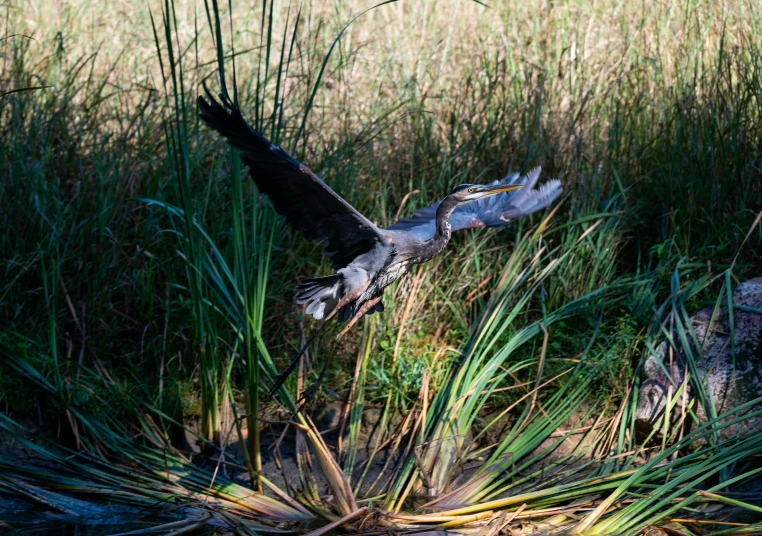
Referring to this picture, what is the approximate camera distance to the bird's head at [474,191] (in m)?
3.91

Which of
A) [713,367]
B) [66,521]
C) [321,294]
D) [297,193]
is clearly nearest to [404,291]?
[321,294]

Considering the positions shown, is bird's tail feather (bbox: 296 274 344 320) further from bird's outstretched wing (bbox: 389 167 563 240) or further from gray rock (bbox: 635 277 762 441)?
gray rock (bbox: 635 277 762 441)

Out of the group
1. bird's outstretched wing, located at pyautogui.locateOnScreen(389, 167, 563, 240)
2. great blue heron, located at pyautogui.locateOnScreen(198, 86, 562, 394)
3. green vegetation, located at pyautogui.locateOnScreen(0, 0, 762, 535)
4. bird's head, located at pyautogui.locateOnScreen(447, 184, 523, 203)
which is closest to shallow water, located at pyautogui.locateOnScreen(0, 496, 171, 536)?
green vegetation, located at pyautogui.locateOnScreen(0, 0, 762, 535)

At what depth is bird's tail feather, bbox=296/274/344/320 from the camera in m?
3.65

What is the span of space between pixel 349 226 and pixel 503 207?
3.26ft

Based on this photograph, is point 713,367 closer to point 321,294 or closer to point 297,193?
point 321,294

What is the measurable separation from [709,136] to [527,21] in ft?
7.62

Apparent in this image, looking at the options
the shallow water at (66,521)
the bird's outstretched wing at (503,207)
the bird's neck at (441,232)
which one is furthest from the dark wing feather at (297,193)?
the shallow water at (66,521)

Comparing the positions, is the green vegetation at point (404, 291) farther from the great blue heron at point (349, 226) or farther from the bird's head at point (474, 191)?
the bird's head at point (474, 191)

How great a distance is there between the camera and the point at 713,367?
13.5 ft

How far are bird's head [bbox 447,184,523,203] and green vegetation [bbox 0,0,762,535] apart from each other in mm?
531

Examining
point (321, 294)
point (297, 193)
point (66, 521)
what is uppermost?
point (297, 193)

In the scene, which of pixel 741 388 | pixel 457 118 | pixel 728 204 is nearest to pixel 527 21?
pixel 457 118

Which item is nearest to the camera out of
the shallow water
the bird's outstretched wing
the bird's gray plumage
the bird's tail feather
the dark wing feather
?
the dark wing feather
